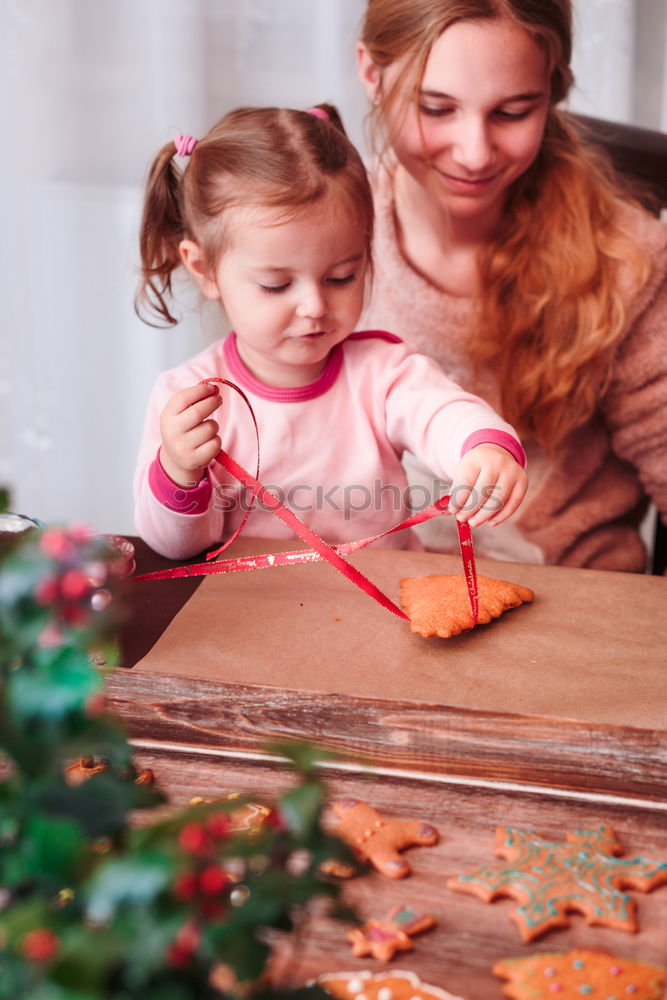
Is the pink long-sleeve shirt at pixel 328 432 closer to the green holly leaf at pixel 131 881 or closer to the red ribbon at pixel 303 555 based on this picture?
the red ribbon at pixel 303 555

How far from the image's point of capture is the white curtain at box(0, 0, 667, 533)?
1878mm

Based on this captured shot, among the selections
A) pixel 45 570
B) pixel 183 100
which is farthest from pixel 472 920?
pixel 183 100

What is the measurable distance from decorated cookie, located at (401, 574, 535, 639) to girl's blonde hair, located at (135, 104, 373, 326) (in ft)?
1.25

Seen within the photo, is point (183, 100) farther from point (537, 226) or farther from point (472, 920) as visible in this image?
point (472, 920)

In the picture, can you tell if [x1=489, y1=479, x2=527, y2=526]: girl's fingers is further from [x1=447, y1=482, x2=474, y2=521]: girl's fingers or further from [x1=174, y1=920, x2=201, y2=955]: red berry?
[x1=174, y1=920, x2=201, y2=955]: red berry

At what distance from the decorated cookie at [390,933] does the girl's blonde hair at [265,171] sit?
0.65 m

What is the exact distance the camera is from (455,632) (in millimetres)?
795

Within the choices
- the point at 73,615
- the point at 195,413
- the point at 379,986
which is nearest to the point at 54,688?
the point at 73,615

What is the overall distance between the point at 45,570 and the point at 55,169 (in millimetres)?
1818

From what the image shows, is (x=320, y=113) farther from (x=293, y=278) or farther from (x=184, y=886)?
(x=184, y=886)

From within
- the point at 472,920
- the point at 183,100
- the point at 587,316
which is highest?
the point at 183,100

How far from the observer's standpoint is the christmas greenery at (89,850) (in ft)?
1.12

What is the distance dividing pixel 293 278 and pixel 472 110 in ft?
1.05

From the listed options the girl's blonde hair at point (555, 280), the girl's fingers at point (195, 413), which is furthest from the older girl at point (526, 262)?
the girl's fingers at point (195, 413)
